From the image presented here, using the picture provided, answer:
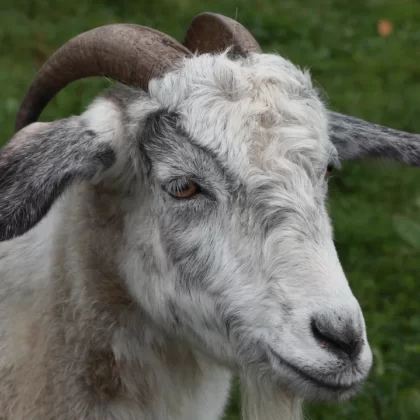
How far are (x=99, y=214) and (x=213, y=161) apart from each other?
23.3 inches

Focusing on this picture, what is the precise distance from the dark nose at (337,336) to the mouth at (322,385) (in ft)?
0.34

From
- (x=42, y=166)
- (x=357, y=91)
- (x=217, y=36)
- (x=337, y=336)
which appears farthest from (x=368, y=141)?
(x=357, y=91)

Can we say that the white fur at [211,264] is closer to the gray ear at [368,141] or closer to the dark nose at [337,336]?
the dark nose at [337,336]

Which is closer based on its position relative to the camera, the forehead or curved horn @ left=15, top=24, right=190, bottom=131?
the forehead

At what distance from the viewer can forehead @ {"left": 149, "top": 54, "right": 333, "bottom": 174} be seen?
3.27 meters

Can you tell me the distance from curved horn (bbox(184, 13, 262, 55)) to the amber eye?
0.66 m

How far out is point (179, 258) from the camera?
338 centimetres

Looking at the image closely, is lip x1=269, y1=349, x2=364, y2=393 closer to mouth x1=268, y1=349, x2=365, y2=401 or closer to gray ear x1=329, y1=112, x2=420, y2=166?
mouth x1=268, y1=349, x2=365, y2=401

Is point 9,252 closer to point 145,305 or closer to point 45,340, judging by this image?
point 45,340

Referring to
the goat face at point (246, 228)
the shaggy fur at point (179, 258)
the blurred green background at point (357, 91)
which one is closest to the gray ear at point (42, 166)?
the shaggy fur at point (179, 258)

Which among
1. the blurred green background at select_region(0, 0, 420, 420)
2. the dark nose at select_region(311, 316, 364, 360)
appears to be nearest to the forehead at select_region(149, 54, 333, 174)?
the dark nose at select_region(311, 316, 364, 360)

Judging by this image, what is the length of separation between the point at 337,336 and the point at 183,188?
769 mm

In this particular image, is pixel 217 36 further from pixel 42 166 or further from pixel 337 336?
pixel 337 336

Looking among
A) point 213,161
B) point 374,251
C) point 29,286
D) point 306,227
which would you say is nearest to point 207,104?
point 213,161
